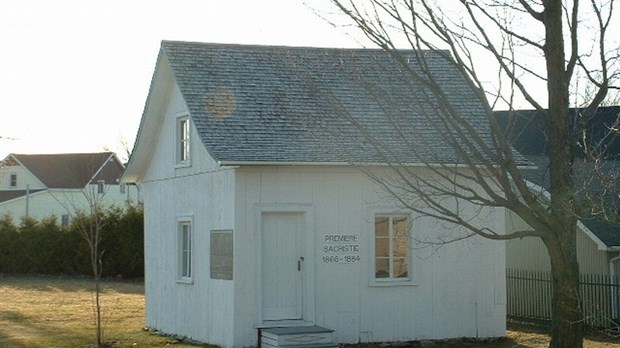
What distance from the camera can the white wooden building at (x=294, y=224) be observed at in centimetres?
2011

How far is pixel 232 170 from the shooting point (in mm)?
20062

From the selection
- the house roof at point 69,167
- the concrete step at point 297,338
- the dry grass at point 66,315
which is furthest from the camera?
the house roof at point 69,167

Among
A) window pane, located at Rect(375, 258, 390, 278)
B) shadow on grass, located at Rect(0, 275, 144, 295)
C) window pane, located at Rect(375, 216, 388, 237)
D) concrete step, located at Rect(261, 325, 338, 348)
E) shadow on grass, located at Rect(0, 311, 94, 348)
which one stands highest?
window pane, located at Rect(375, 216, 388, 237)

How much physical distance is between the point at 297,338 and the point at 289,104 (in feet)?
17.1

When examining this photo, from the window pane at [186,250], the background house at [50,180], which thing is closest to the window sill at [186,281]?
the window pane at [186,250]

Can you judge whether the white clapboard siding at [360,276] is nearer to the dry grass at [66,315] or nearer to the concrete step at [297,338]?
the concrete step at [297,338]

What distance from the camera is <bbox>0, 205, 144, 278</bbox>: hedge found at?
4500 centimetres

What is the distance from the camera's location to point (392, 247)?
69.9 feet

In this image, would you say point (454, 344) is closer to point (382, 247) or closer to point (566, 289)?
point (382, 247)

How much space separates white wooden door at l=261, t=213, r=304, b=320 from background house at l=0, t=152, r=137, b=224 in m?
54.6

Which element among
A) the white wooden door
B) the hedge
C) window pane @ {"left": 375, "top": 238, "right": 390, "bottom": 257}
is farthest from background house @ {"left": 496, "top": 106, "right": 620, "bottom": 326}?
the hedge

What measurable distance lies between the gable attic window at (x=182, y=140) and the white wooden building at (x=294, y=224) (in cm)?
3

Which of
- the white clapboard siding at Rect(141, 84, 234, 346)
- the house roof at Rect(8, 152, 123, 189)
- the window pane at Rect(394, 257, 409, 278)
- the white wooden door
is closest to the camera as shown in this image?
the white wooden door

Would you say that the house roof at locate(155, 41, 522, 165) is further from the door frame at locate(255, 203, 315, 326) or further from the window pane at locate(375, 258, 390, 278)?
the window pane at locate(375, 258, 390, 278)
